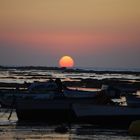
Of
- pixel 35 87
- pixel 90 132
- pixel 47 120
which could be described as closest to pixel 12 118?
pixel 47 120

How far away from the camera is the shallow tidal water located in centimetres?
2478

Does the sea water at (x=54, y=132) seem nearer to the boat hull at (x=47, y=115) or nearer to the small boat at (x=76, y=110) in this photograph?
the small boat at (x=76, y=110)

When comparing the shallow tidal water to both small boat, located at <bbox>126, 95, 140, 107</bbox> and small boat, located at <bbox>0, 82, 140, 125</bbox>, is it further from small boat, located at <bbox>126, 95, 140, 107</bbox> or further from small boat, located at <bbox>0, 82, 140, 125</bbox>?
small boat, located at <bbox>126, 95, 140, 107</bbox>

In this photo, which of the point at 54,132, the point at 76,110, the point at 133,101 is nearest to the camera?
the point at 54,132

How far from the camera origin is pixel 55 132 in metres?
26.6

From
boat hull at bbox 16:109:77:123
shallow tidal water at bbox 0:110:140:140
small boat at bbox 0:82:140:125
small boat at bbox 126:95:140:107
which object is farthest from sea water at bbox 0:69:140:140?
small boat at bbox 126:95:140:107

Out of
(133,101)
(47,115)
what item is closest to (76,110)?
(47,115)

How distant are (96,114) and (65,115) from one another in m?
2.43

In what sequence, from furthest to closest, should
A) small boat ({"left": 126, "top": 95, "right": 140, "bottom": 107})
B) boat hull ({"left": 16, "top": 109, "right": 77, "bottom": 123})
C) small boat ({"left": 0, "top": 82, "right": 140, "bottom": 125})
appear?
boat hull ({"left": 16, "top": 109, "right": 77, "bottom": 123}) → small boat ({"left": 126, "top": 95, "right": 140, "bottom": 107}) → small boat ({"left": 0, "top": 82, "right": 140, "bottom": 125})

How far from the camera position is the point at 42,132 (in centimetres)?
2638

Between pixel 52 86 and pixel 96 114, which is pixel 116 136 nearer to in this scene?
pixel 96 114

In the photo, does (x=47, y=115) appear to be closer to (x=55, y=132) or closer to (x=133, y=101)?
(x=55, y=132)

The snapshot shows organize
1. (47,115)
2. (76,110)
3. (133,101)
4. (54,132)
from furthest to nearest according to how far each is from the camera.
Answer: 1. (133,101)
2. (47,115)
3. (76,110)
4. (54,132)

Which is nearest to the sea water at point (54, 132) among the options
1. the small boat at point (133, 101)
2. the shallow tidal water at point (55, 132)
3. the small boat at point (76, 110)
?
the shallow tidal water at point (55, 132)
